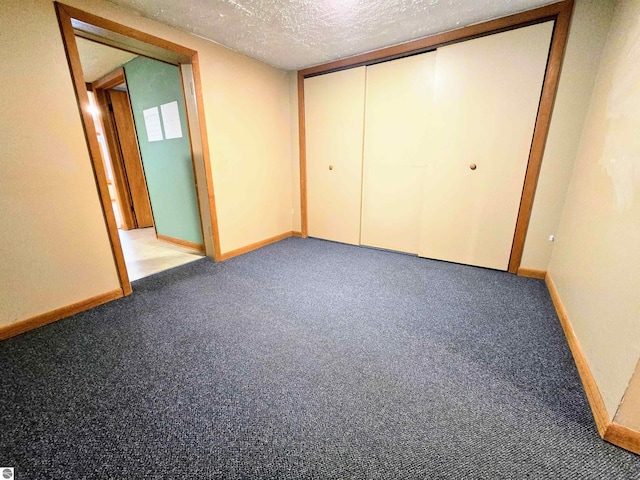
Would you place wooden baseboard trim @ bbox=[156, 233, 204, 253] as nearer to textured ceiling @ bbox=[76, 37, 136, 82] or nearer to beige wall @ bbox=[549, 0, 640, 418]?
textured ceiling @ bbox=[76, 37, 136, 82]

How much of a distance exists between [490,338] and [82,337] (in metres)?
2.66

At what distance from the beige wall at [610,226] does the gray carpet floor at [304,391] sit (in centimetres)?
23

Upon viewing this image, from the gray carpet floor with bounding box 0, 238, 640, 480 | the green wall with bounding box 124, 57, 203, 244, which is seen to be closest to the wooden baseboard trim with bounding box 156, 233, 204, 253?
the green wall with bounding box 124, 57, 203, 244

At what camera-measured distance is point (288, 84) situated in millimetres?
3480

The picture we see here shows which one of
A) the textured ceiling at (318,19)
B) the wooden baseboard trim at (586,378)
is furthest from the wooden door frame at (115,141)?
the wooden baseboard trim at (586,378)

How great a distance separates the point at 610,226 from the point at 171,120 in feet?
13.0

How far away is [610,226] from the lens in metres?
1.31

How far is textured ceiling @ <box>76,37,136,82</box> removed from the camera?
8.54 ft

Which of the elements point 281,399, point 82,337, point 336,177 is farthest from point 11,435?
point 336,177

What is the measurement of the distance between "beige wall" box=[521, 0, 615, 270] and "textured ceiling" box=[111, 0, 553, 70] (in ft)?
1.19

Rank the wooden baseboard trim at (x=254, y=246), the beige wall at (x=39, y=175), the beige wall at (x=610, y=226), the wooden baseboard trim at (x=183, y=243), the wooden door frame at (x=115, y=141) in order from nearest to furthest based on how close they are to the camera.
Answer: the beige wall at (x=610, y=226)
the beige wall at (x=39, y=175)
the wooden baseboard trim at (x=254, y=246)
the wooden baseboard trim at (x=183, y=243)
the wooden door frame at (x=115, y=141)

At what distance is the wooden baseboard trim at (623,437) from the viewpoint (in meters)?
0.96

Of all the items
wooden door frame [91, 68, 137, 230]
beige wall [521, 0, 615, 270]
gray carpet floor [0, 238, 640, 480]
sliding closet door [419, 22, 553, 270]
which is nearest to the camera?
gray carpet floor [0, 238, 640, 480]

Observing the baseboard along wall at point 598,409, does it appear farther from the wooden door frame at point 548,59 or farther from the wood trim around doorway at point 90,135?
the wood trim around doorway at point 90,135
